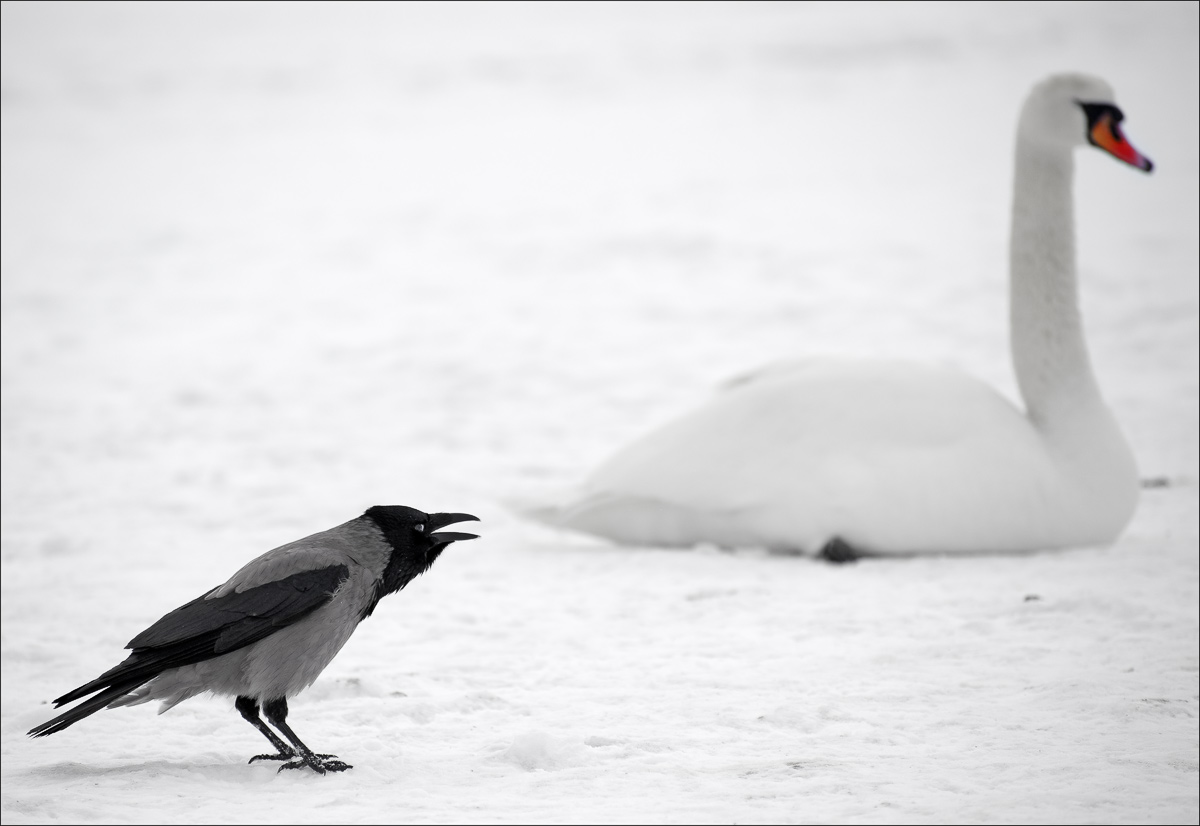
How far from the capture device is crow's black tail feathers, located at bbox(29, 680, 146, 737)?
121 inches

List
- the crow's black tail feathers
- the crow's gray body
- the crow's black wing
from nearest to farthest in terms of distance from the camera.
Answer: the crow's black tail feathers, the crow's black wing, the crow's gray body

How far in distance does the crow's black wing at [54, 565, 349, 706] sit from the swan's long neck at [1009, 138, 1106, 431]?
4055 mm

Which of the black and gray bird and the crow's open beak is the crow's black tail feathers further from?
the crow's open beak

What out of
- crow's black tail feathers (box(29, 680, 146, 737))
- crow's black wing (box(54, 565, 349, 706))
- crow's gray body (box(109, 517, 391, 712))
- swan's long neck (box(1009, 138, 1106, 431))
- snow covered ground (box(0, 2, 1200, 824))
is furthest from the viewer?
swan's long neck (box(1009, 138, 1106, 431))

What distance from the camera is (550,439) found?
27.4 feet

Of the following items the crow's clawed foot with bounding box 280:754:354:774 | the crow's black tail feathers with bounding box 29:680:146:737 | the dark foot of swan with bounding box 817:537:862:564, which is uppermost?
the crow's black tail feathers with bounding box 29:680:146:737

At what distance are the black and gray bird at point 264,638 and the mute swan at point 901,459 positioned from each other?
8.85 ft

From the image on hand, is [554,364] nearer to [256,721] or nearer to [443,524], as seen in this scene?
[443,524]

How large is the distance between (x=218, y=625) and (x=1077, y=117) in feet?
15.9

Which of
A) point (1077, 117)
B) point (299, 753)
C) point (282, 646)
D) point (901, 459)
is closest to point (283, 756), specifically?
point (299, 753)

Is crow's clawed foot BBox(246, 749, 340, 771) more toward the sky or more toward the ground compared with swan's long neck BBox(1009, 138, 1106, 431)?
more toward the ground

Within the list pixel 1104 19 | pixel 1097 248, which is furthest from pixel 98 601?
pixel 1104 19

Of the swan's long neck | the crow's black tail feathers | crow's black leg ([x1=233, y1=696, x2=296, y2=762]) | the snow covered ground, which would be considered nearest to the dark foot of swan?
the snow covered ground

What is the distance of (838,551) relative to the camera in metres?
5.90
